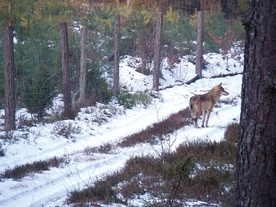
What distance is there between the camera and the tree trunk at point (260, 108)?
4.95 m

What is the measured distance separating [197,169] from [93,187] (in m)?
1.82

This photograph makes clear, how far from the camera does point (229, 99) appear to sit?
2025cm

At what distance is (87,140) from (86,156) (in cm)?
256

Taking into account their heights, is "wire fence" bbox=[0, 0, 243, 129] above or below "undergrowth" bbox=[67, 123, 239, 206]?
below

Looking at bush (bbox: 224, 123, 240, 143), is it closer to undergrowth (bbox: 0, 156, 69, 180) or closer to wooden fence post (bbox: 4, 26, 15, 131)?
undergrowth (bbox: 0, 156, 69, 180)

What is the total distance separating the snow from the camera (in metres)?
9.07

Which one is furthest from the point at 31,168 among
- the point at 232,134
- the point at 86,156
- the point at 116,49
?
the point at 116,49

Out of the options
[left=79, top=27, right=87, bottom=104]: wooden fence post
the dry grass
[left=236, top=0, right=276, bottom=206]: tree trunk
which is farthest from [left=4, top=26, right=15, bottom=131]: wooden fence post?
[left=236, top=0, right=276, bottom=206]: tree trunk

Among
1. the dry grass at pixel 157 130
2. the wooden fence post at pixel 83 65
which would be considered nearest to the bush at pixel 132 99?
the wooden fence post at pixel 83 65

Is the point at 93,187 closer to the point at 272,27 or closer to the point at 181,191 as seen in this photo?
the point at 181,191

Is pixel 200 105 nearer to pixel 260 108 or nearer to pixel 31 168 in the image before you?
pixel 31 168

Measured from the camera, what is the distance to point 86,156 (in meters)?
11.7

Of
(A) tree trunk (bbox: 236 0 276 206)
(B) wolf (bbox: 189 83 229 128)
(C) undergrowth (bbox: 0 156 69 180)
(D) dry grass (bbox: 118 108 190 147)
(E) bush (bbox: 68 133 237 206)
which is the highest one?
(A) tree trunk (bbox: 236 0 276 206)

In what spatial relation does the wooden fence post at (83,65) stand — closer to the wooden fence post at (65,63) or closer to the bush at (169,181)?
the wooden fence post at (65,63)
